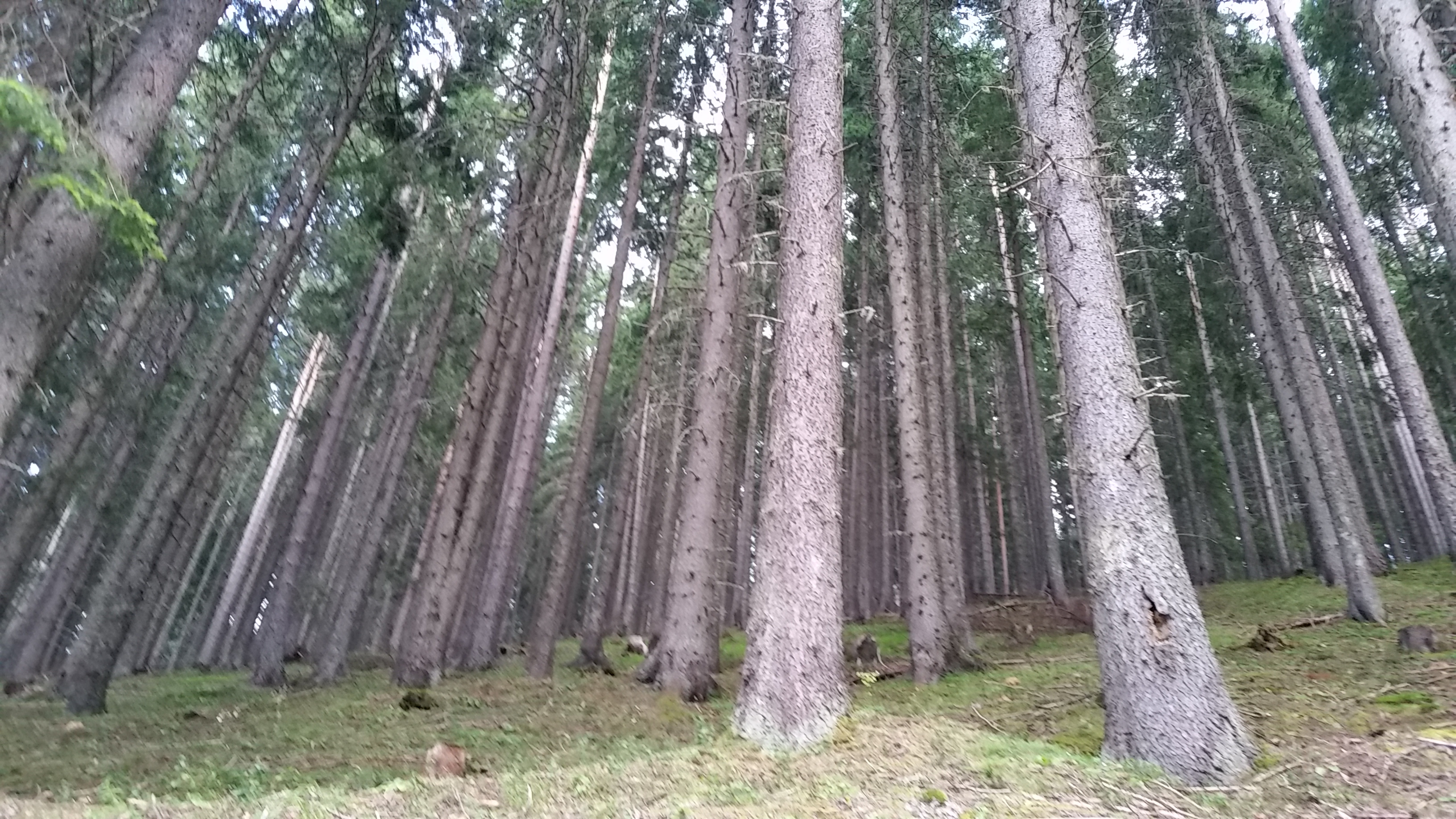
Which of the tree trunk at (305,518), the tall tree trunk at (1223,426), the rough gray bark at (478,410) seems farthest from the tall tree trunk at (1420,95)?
the tree trunk at (305,518)

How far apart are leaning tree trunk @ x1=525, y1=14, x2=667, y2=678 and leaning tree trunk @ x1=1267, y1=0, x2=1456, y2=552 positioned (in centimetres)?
1079

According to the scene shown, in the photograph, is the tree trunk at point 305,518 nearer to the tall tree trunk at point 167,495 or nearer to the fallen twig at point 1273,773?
the tall tree trunk at point 167,495

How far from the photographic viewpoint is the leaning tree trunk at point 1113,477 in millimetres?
4762

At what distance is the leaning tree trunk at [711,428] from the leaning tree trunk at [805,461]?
2.65m

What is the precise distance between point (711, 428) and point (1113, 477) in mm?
6301

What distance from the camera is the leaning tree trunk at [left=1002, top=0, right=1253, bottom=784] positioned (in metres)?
4.76

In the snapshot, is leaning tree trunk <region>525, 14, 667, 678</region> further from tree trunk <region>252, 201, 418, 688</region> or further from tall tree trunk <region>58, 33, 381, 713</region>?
tall tree trunk <region>58, 33, 381, 713</region>

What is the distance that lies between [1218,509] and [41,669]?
38.3 metres

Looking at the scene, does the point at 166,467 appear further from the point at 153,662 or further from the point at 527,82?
the point at 153,662

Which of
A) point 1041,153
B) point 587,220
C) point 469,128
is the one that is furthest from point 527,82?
point 1041,153

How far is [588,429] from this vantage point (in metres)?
14.7

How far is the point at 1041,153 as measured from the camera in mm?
6453

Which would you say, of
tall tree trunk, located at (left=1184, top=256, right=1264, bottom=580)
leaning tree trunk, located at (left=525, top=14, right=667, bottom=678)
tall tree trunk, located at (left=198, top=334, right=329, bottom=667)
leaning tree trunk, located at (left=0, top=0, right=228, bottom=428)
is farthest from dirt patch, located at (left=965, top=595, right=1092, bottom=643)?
Answer: tall tree trunk, located at (left=198, top=334, right=329, bottom=667)

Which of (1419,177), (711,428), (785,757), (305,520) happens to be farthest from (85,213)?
(1419,177)
